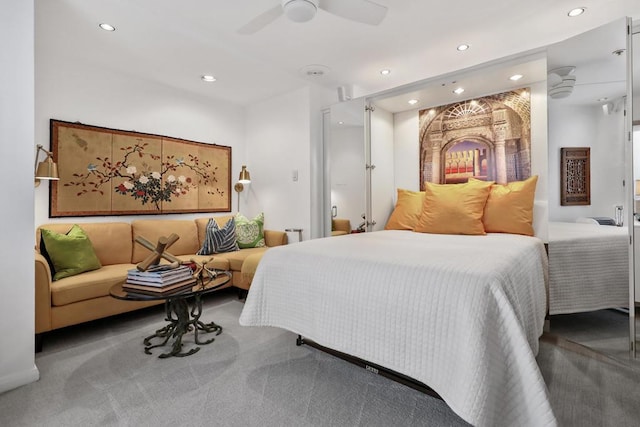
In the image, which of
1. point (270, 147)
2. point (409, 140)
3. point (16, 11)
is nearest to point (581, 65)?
point (409, 140)

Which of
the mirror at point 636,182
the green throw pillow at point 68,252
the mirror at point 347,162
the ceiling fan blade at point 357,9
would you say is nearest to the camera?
the ceiling fan blade at point 357,9

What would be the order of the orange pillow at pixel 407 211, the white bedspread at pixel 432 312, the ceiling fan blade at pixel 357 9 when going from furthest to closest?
the orange pillow at pixel 407 211, the ceiling fan blade at pixel 357 9, the white bedspread at pixel 432 312

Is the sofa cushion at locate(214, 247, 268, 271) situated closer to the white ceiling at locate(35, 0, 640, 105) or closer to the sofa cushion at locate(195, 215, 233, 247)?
the sofa cushion at locate(195, 215, 233, 247)

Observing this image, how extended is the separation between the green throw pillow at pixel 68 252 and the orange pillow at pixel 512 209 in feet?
11.3

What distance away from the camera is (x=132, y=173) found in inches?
135

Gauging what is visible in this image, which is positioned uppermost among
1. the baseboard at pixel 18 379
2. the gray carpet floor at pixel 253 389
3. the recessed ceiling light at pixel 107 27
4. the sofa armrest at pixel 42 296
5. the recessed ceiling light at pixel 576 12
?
the recessed ceiling light at pixel 107 27

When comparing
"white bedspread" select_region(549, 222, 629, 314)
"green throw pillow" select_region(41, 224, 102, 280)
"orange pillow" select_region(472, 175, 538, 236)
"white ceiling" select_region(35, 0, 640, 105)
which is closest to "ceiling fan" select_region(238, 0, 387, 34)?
"white ceiling" select_region(35, 0, 640, 105)

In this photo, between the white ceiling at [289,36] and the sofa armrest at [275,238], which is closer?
the white ceiling at [289,36]

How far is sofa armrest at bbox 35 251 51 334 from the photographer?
6.99ft

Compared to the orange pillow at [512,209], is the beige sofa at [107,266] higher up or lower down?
lower down

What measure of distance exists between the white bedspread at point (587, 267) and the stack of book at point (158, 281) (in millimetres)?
2617

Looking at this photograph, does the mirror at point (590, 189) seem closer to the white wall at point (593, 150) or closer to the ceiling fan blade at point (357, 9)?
the white wall at point (593, 150)

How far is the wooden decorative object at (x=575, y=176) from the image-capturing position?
2227 millimetres

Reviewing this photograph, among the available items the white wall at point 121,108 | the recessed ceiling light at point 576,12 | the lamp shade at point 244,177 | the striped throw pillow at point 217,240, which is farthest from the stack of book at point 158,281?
the recessed ceiling light at point 576,12
